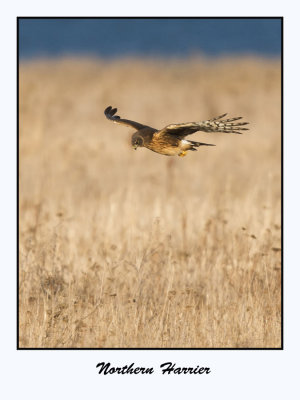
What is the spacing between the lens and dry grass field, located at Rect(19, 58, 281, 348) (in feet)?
19.3

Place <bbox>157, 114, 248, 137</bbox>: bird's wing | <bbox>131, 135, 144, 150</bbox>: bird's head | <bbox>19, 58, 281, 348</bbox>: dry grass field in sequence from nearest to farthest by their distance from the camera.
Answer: <bbox>157, 114, 248, 137</bbox>: bird's wing
<bbox>131, 135, 144, 150</bbox>: bird's head
<bbox>19, 58, 281, 348</bbox>: dry grass field

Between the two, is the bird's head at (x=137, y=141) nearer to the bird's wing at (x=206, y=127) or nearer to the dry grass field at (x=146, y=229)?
the bird's wing at (x=206, y=127)

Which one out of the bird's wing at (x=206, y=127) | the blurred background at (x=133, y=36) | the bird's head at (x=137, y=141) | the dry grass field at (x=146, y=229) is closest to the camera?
the bird's wing at (x=206, y=127)

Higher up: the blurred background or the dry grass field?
the blurred background

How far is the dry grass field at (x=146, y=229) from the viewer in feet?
19.3

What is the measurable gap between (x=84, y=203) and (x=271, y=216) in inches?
104

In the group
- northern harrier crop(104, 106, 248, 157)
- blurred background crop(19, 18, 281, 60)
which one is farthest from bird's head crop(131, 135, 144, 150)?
blurred background crop(19, 18, 281, 60)

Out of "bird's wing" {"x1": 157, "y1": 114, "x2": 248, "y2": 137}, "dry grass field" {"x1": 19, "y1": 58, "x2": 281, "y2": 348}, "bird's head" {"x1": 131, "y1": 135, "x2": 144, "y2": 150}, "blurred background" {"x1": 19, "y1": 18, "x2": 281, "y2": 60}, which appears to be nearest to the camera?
"bird's wing" {"x1": 157, "y1": 114, "x2": 248, "y2": 137}

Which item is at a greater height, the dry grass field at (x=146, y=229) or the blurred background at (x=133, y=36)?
the blurred background at (x=133, y=36)

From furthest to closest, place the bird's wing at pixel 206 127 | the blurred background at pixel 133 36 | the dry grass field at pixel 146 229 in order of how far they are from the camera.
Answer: the blurred background at pixel 133 36 < the dry grass field at pixel 146 229 < the bird's wing at pixel 206 127

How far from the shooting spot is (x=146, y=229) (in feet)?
28.0

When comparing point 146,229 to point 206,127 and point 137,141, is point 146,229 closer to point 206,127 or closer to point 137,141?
point 137,141

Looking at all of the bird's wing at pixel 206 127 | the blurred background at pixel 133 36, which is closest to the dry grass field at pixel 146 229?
the bird's wing at pixel 206 127

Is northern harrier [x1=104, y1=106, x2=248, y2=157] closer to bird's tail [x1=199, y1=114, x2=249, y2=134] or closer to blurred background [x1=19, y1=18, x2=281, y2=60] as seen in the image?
bird's tail [x1=199, y1=114, x2=249, y2=134]
